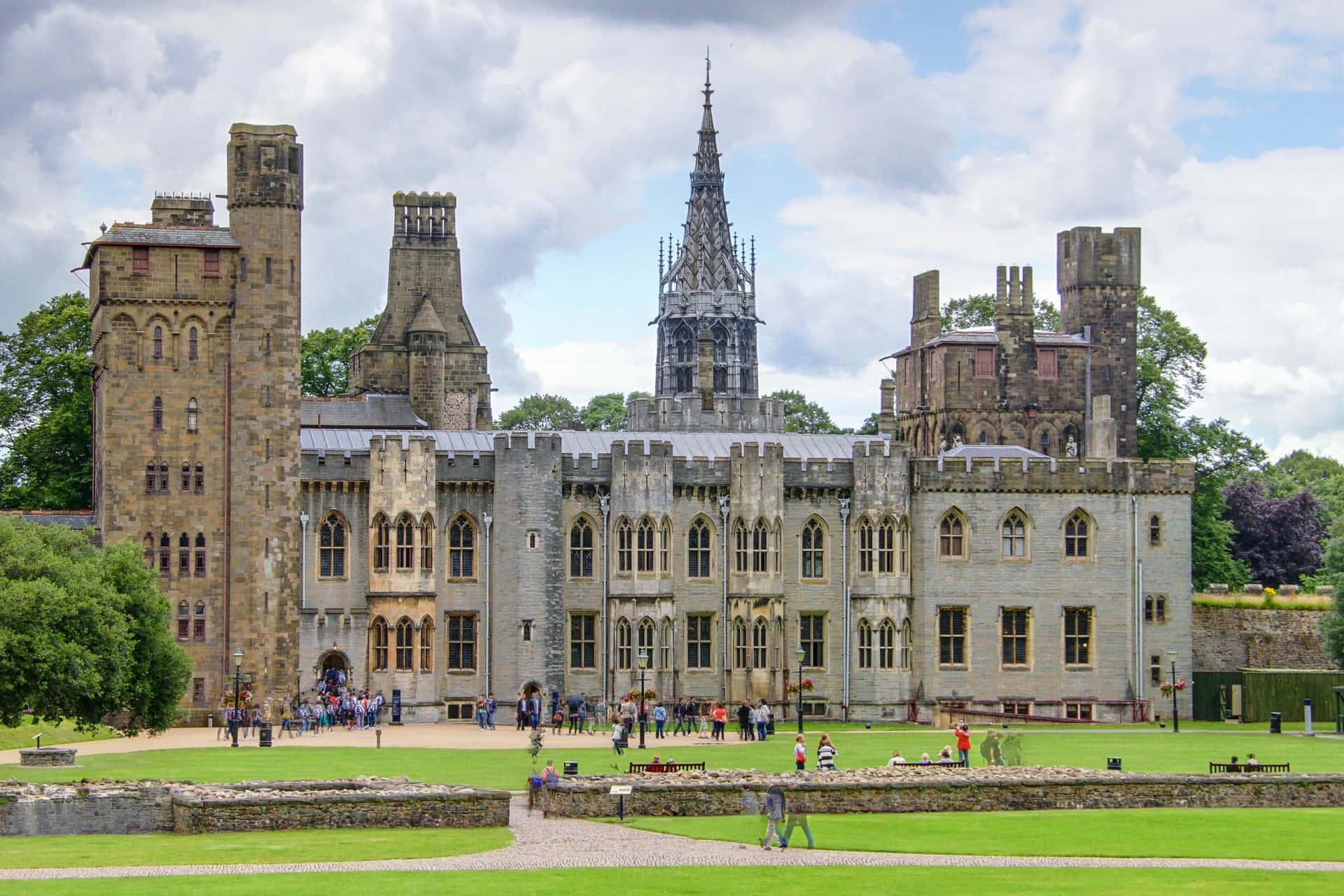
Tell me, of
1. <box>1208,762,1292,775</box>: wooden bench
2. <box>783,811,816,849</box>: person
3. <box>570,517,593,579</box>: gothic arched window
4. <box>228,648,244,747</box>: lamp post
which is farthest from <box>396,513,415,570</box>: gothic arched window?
<box>783,811,816,849</box>: person

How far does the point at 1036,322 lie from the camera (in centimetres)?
10600

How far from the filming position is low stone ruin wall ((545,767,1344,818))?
43438 mm

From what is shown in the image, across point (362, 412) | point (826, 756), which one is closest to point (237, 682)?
point (826, 756)

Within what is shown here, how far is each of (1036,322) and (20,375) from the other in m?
48.2

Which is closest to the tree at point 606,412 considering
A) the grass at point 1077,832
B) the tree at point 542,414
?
the tree at point 542,414

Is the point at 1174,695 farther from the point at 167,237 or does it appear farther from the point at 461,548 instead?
the point at 167,237

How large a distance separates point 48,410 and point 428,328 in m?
15.7

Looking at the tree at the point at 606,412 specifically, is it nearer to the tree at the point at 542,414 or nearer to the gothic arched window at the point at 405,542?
the tree at the point at 542,414

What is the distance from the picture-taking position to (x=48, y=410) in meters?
87.4

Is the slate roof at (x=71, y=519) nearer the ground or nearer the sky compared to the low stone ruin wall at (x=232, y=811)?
nearer the sky

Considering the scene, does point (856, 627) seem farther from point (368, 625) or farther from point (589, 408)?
point (589, 408)

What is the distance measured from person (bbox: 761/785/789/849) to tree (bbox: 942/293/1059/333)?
68.6m

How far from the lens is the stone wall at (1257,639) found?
8181 centimetres

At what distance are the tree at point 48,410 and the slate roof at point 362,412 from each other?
8.64m
